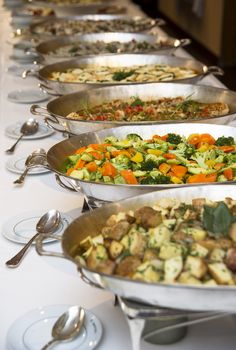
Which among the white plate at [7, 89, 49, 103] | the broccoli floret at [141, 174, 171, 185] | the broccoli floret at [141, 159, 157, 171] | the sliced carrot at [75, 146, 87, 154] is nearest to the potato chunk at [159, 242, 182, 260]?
the broccoli floret at [141, 174, 171, 185]

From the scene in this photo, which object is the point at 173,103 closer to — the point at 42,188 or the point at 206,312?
the point at 42,188

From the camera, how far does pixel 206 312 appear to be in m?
0.82

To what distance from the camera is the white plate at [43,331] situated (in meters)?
0.91

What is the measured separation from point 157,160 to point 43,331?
0.48 m

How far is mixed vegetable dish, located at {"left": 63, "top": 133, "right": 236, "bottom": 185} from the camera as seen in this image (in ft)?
4.00

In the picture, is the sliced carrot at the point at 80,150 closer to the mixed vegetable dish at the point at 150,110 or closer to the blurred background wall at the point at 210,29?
the mixed vegetable dish at the point at 150,110

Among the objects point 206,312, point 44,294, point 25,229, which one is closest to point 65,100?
point 25,229

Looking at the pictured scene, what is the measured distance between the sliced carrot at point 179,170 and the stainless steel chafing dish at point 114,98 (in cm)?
27

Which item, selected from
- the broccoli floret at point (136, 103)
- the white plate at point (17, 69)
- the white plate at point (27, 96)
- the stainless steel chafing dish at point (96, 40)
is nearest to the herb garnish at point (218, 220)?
the broccoli floret at point (136, 103)

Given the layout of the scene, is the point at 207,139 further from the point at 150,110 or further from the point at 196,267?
the point at 196,267

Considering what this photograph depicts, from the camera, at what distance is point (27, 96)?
214 cm

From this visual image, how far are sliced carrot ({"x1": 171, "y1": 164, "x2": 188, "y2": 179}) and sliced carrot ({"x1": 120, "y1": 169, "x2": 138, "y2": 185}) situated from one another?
8 centimetres

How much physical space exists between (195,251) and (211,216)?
0.08 meters

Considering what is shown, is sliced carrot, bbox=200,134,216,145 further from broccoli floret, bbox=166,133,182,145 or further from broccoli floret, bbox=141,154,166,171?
broccoli floret, bbox=141,154,166,171
